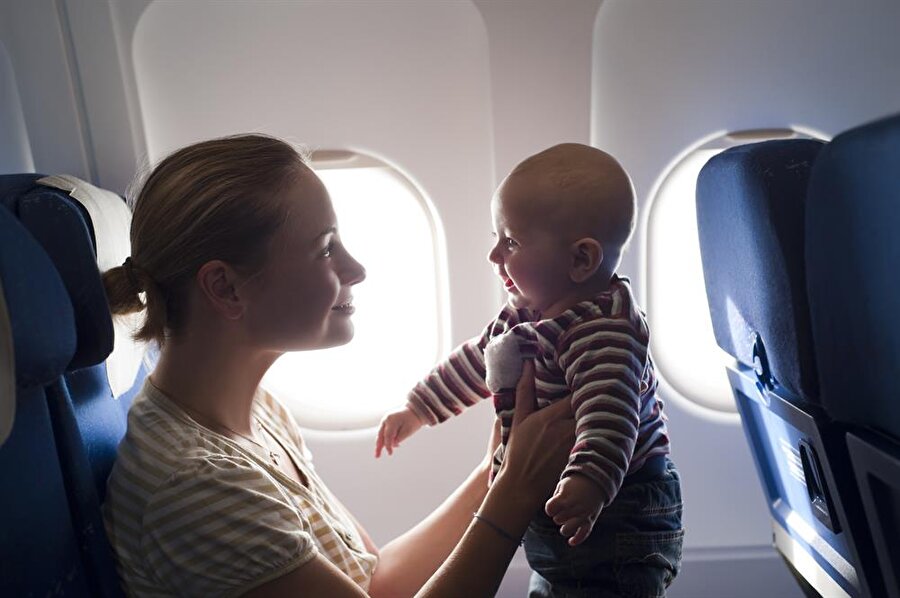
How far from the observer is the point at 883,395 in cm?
111

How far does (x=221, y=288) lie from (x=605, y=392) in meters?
0.63

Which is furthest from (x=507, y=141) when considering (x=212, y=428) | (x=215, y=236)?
(x=212, y=428)

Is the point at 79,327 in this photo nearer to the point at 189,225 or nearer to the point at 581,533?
the point at 189,225

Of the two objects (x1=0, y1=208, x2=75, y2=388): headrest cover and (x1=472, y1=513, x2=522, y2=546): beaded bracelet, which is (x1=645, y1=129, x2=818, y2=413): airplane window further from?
(x1=0, y1=208, x2=75, y2=388): headrest cover

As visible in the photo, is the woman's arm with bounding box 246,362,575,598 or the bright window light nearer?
the woman's arm with bounding box 246,362,575,598

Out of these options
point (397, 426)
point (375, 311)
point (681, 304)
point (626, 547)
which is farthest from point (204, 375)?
point (681, 304)

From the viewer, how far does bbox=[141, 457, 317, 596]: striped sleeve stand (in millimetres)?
1138

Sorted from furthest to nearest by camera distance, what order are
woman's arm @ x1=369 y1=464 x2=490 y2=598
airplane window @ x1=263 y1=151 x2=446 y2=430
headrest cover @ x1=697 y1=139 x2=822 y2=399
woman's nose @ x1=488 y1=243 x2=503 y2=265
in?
airplane window @ x1=263 y1=151 x2=446 y2=430 < woman's arm @ x1=369 y1=464 x2=490 y2=598 < woman's nose @ x1=488 y1=243 x2=503 y2=265 < headrest cover @ x1=697 y1=139 x2=822 y2=399

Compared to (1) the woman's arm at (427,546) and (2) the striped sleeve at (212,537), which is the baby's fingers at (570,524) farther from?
(1) the woman's arm at (427,546)

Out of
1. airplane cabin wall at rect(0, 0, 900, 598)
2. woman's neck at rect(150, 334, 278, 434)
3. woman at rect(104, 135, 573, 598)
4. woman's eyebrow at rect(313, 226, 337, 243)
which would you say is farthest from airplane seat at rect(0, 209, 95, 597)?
airplane cabin wall at rect(0, 0, 900, 598)

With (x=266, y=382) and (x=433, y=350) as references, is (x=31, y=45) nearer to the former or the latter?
(x=266, y=382)

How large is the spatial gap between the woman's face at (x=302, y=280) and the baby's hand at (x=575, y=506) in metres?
0.50

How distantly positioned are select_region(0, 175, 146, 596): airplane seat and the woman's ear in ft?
0.53

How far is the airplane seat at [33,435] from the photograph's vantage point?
36.3 inches
